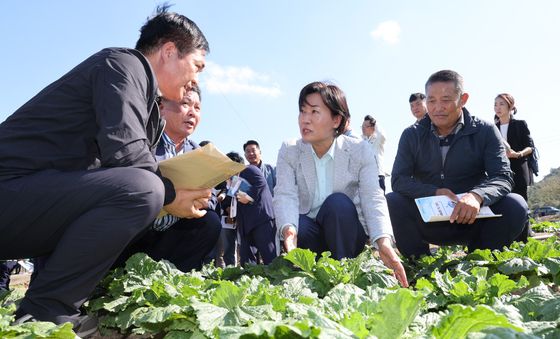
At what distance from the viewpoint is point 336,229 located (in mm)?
3084

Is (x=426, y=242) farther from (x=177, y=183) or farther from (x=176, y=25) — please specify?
(x=176, y=25)

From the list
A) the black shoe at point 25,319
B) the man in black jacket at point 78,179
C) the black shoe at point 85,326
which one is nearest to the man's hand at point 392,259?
the man in black jacket at point 78,179

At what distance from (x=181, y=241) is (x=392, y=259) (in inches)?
59.4

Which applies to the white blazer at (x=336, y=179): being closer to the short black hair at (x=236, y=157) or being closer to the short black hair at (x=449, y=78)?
the short black hair at (x=449, y=78)

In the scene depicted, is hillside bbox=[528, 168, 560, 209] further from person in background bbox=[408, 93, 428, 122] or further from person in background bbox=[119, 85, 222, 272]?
person in background bbox=[119, 85, 222, 272]

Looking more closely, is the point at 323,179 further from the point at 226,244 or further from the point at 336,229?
the point at 226,244

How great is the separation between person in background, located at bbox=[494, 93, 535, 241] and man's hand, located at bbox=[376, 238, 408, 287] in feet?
12.8

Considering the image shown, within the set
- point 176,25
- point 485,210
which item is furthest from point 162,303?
point 485,210

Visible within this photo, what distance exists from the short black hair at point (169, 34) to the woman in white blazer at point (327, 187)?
1.03m

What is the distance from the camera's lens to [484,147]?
3.71 metres

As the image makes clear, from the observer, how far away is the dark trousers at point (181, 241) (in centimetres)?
328

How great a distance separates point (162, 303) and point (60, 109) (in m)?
1.03

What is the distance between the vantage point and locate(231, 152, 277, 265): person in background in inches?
220

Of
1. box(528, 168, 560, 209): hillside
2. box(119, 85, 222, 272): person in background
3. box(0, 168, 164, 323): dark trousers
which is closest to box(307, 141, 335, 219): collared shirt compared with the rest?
box(119, 85, 222, 272): person in background
